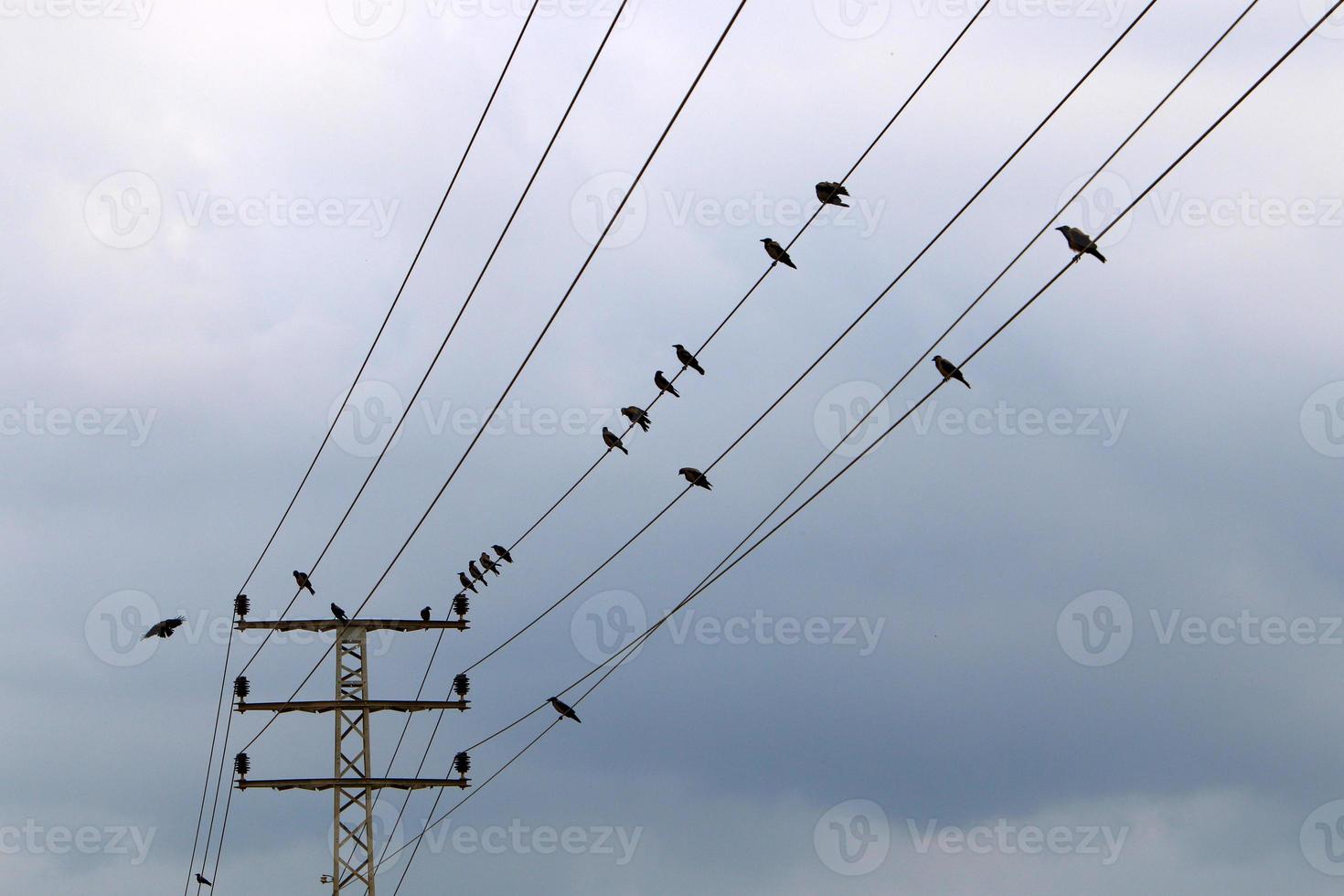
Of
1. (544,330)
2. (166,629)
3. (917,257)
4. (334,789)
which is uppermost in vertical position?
(166,629)

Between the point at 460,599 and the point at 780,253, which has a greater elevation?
the point at 460,599

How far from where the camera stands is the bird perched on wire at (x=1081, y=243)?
1594cm

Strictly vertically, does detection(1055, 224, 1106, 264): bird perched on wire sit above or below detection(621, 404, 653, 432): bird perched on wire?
below

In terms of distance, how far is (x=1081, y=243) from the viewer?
16078 mm

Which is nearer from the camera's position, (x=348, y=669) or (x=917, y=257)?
(x=917, y=257)

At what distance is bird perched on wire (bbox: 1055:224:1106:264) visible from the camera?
15938 millimetres

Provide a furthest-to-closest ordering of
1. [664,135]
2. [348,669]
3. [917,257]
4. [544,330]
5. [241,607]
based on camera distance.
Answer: [241,607] → [348,669] → [544,330] → [917,257] → [664,135]

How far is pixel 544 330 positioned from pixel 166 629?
1475 cm

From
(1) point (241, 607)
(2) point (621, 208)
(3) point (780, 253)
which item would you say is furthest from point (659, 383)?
(1) point (241, 607)

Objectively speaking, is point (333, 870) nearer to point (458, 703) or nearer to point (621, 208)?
point (458, 703)

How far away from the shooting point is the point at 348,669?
3195 cm

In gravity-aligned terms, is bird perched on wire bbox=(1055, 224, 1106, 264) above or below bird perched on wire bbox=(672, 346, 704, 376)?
below

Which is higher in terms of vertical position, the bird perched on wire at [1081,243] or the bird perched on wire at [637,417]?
the bird perched on wire at [637,417]

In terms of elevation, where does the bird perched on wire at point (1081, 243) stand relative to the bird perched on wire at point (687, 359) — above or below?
below
